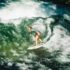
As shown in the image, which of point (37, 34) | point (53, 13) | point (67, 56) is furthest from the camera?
point (53, 13)

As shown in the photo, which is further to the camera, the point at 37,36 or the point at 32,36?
the point at 32,36

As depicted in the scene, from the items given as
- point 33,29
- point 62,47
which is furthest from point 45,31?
point 62,47

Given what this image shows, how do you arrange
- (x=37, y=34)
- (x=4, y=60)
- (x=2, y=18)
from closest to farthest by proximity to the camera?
(x=4, y=60)
(x=37, y=34)
(x=2, y=18)

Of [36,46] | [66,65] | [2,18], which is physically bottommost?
[66,65]

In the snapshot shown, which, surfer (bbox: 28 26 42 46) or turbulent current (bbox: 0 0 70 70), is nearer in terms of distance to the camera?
turbulent current (bbox: 0 0 70 70)

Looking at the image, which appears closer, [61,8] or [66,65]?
[66,65]

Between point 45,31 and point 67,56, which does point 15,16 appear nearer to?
point 45,31

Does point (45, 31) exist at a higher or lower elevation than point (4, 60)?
higher

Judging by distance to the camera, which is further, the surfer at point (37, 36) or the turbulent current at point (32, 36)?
the surfer at point (37, 36)
